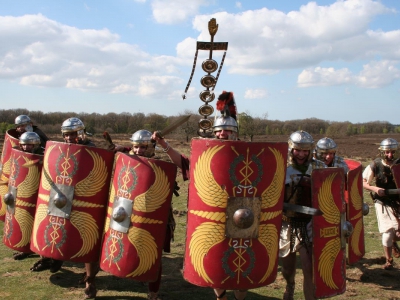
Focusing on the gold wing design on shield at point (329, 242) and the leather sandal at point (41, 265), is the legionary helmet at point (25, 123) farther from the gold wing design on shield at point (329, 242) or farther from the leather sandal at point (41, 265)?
the gold wing design on shield at point (329, 242)

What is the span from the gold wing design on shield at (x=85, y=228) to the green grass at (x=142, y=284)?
31.2 inches

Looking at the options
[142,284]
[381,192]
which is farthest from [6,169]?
[381,192]

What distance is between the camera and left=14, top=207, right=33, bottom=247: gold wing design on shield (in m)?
5.18

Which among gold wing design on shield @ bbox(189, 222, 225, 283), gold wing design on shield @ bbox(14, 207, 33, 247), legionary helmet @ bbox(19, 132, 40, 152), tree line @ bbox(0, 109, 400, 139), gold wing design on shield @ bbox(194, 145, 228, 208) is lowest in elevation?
gold wing design on shield @ bbox(14, 207, 33, 247)

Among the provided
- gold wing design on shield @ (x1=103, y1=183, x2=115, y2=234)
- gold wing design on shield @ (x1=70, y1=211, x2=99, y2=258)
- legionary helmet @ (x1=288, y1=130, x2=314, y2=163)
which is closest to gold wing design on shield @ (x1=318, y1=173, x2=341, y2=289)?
legionary helmet @ (x1=288, y1=130, x2=314, y2=163)

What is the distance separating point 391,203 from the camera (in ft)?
20.4

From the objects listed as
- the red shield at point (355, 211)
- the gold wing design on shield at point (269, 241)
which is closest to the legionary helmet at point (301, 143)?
the red shield at point (355, 211)

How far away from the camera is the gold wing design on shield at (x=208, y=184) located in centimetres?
356

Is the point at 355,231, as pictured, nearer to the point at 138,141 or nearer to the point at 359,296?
the point at 359,296

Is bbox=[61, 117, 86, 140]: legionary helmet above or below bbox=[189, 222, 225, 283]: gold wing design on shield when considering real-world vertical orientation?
above

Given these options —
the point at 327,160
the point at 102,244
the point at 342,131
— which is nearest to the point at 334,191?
the point at 327,160

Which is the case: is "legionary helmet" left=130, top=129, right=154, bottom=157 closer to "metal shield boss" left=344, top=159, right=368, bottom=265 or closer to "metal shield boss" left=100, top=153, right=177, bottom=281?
"metal shield boss" left=100, top=153, right=177, bottom=281

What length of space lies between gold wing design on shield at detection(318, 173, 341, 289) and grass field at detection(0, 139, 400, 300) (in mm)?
1091

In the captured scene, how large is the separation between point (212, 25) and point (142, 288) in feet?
13.1
